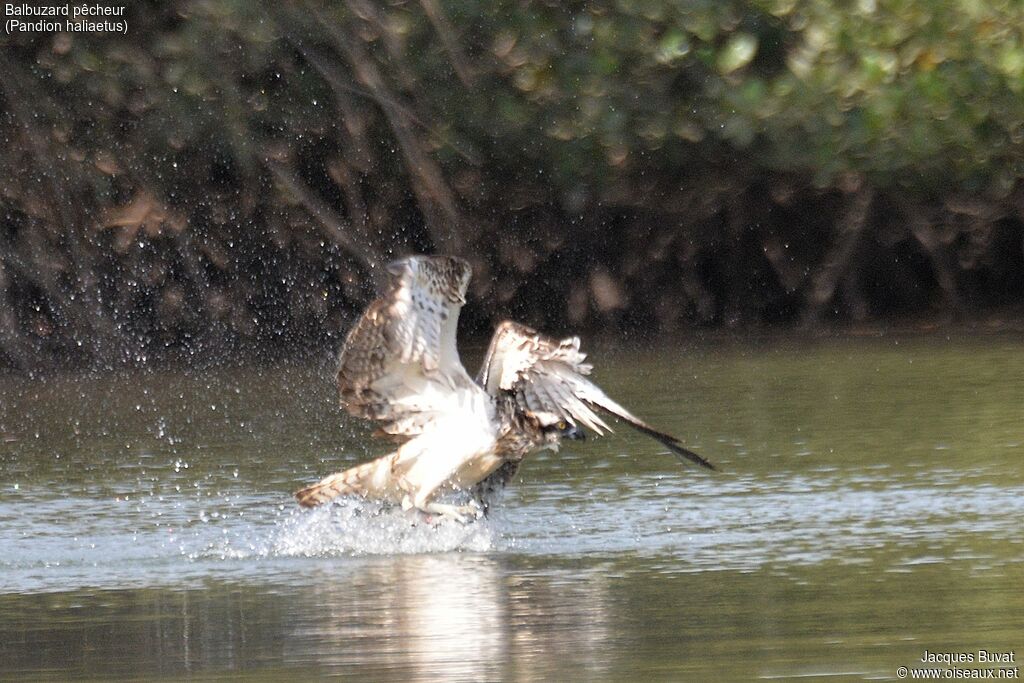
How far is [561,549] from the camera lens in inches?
253

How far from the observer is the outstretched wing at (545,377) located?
6973mm

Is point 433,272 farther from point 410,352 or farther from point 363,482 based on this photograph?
point 363,482

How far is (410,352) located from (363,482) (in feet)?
1.73

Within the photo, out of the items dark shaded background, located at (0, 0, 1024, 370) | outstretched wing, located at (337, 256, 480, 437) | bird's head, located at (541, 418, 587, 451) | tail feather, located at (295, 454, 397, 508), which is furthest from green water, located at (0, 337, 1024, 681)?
dark shaded background, located at (0, 0, 1024, 370)

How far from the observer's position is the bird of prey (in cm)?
694

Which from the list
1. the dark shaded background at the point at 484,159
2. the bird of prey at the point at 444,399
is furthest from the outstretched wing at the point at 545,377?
the dark shaded background at the point at 484,159

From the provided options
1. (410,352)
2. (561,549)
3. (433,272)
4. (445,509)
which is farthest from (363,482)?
(561,549)

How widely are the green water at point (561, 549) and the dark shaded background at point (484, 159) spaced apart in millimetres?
2791

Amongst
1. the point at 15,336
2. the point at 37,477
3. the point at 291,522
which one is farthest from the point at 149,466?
the point at 15,336

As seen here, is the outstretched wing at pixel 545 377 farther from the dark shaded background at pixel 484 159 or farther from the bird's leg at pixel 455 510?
the dark shaded background at pixel 484 159

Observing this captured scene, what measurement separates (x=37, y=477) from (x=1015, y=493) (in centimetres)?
379

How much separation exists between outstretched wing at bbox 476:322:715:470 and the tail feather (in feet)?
1.62

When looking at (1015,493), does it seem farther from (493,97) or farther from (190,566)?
(493,97)

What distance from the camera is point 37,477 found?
8.27 metres
